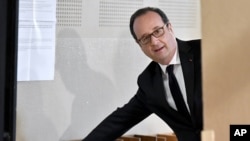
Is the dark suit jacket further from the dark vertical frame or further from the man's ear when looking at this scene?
the dark vertical frame

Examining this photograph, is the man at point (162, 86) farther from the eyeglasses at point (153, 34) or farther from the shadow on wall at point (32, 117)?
the shadow on wall at point (32, 117)

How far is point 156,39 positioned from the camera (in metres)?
1.02

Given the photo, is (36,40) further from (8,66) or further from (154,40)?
(154,40)

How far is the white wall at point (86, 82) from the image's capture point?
43.0 inches

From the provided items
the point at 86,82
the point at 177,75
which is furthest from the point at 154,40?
the point at 86,82

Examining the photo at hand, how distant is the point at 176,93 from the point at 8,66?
47 cm

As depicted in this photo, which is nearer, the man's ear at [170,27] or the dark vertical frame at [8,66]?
the dark vertical frame at [8,66]

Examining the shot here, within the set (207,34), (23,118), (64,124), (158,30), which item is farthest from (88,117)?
(207,34)

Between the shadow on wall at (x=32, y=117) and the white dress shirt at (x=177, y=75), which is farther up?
the white dress shirt at (x=177, y=75)

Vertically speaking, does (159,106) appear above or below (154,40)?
below

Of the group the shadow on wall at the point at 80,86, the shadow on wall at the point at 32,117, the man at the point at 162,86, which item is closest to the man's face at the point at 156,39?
the man at the point at 162,86

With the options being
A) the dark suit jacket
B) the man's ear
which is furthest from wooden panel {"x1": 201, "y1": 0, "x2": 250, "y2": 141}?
the man's ear

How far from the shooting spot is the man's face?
1.02 metres

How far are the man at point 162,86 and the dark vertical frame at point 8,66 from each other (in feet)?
0.85
